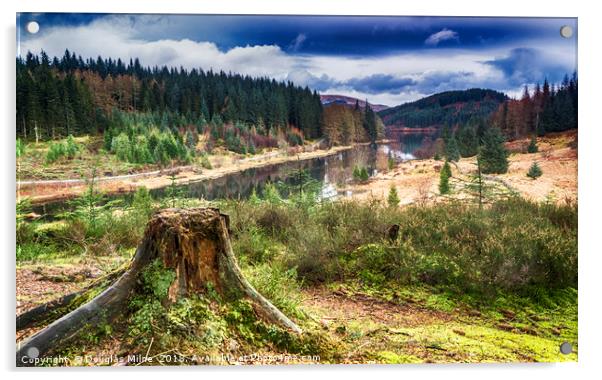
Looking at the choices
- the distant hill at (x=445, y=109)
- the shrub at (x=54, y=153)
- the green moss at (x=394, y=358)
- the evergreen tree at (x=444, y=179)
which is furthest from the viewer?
the evergreen tree at (x=444, y=179)

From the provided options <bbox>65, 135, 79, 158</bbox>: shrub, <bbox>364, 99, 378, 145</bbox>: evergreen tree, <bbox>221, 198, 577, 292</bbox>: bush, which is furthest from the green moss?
<bbox>65, 135, 79, 158</bbox>: shrub

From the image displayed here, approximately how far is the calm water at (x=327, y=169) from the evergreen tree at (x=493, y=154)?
677 millimetres

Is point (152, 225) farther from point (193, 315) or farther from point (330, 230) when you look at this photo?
point (330, 230)

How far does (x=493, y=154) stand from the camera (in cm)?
568

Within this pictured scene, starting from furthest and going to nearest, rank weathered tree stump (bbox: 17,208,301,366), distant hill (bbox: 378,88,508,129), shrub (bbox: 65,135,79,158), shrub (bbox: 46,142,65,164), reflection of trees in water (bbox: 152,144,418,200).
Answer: reflection of trees in water (bbox: 152,144,418,200)
distant hill (bbox: 378,88,508,129)
shrub (bbox: 65,135,79,158)
shrub (bbox: 46,142,65,164)
weathered tree stump (bbox: 17,208,301,366)

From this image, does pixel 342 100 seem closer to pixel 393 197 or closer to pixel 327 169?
pixel 327 169

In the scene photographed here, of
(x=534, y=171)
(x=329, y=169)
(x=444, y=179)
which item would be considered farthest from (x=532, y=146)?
(x=329, y=169)

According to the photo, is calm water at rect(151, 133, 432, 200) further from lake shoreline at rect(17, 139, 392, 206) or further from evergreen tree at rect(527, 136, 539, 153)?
evergreen tree at rect(527, 136, 539, 153)

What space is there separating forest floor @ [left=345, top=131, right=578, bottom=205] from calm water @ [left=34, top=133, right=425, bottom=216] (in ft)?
0.43

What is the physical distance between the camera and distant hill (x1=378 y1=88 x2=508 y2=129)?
18.0 feet

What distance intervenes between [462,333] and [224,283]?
2.38 metres

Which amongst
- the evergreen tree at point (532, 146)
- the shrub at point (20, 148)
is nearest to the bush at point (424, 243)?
the evergreen tree at point (532, 146)

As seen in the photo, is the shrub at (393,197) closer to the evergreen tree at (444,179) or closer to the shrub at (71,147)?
the evergreen tree at (444,179)

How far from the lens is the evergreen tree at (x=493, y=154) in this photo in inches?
222
